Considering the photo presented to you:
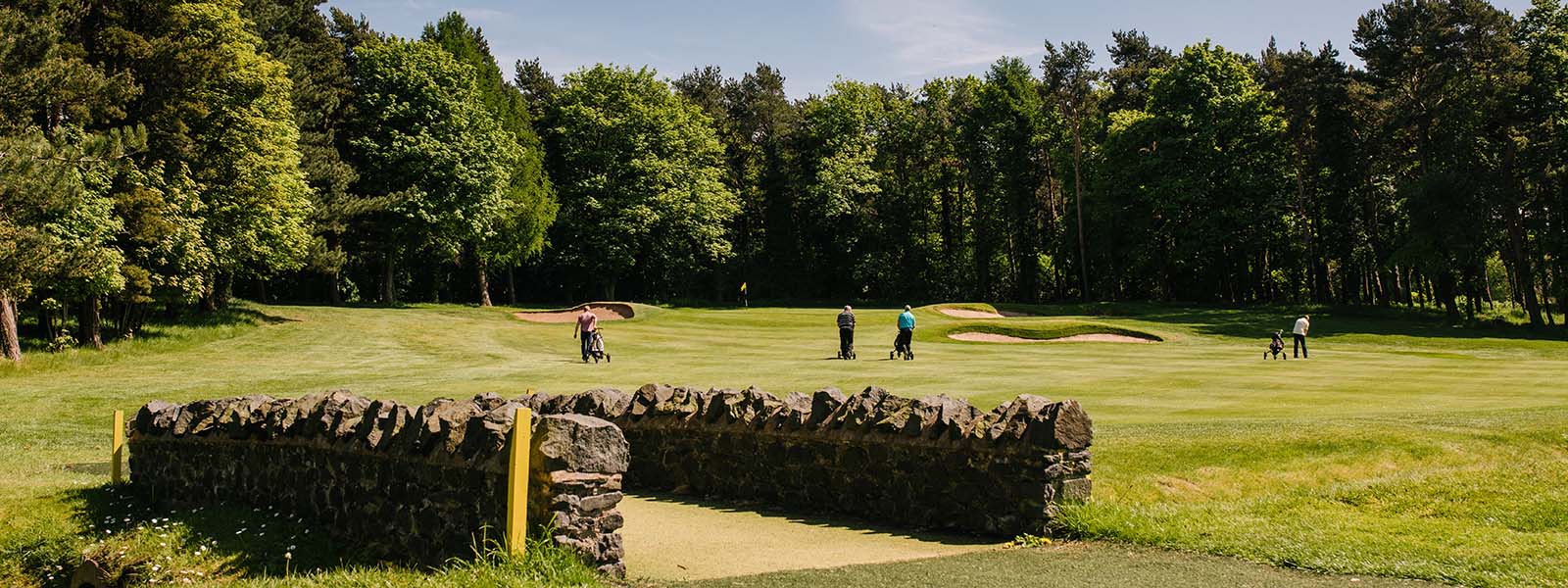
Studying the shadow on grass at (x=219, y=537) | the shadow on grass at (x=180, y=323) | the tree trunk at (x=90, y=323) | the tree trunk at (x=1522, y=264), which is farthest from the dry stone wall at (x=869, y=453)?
the tree trunk at (x=1522, y=264)

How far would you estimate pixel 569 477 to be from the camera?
303 inches

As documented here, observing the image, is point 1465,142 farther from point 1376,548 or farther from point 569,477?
point 569,477

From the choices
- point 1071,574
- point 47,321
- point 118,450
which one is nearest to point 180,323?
point 47,321

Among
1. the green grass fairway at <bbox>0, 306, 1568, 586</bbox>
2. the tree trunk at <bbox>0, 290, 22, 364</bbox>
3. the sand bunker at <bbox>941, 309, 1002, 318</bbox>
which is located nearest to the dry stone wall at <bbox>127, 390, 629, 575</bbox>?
the green grass fairway at <bbox>0, 306, 1568, 586</bbox>

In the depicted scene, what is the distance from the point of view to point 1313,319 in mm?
50438

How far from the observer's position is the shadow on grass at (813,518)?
939cm

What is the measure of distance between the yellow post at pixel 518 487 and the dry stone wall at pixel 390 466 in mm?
126

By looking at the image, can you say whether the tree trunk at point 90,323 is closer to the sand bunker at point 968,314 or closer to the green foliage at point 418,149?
the green foliage at point 418,149

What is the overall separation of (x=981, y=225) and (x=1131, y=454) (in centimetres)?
6267

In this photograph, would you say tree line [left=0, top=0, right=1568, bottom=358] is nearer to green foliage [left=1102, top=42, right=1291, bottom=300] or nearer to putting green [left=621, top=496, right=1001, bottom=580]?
green foliage [left=1102, top=42, right=1291, bottom=300]

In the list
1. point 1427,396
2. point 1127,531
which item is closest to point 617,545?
point 1127,531

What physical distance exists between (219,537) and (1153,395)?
16430 millimetres

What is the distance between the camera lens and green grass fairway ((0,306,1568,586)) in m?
8.70

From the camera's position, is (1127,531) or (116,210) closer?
(1127,531)
